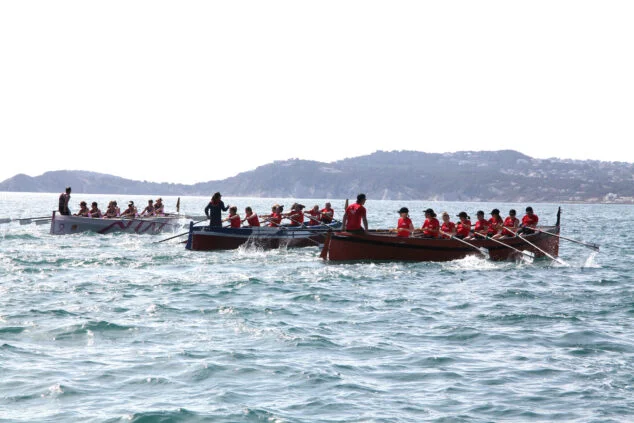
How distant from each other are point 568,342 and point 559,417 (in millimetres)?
3697

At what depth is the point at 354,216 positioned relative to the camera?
21.1m

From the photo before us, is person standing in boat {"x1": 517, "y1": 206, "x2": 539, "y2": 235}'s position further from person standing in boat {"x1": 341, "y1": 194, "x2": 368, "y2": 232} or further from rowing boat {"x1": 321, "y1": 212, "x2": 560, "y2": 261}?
person standing in boat {"x1": 341, "y1": 194, "x2": 368, "y2": 232}

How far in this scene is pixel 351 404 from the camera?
7895mm

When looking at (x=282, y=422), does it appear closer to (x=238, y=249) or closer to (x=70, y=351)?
(x=70, y=351)

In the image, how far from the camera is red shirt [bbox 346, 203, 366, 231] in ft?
68.2

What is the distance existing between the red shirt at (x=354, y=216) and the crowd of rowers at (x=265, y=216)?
15.2 ft

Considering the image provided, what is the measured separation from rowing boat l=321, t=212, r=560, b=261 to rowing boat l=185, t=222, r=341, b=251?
4.73 metres

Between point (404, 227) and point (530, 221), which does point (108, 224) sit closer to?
point (404, 227)

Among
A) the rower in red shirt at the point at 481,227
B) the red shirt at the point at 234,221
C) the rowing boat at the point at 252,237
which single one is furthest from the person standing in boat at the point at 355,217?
the red shirt at the point at 234,221

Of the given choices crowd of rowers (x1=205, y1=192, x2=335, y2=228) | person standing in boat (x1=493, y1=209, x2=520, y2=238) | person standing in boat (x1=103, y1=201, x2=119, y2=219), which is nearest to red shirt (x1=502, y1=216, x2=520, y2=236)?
person standing in boat (x1=493, y1=209, x2=520, y2=238)

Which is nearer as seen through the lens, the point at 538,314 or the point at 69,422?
the point at 69,422

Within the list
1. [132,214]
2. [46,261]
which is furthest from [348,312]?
[132,214]

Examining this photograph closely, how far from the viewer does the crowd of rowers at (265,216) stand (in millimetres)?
26219

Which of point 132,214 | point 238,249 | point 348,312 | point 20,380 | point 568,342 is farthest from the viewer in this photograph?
point 132,214
